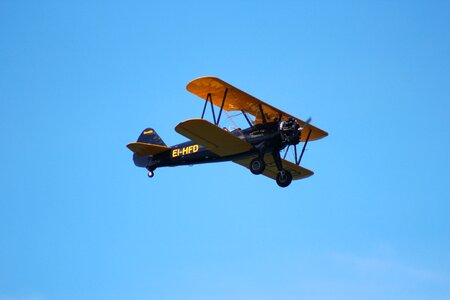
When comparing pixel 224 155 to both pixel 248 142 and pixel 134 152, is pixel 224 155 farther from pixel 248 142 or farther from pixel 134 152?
pixel 134 152

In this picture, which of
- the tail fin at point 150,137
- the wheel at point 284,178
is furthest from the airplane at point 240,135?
the tail fin at point 150,137

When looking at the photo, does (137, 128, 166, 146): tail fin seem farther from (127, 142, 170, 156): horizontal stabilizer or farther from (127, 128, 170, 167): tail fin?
(127, 142, 170, 156): horizontal stabilizer

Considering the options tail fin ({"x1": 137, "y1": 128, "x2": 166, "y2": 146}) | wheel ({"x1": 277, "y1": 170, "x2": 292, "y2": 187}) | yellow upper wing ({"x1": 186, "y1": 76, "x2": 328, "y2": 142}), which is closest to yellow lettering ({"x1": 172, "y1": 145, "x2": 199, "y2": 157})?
tail fin ({"x1": 137, "y1": 128, "x2": 166, "y2": 146})

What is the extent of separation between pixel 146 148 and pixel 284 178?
5023 millimetres

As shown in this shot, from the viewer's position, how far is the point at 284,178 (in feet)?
81.3

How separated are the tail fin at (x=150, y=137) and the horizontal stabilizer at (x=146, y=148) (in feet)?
3.29

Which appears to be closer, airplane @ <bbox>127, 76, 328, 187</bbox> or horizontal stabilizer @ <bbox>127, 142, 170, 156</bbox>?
Answer: airplane @ <bbox>127, 76, 328, 187</bbox>

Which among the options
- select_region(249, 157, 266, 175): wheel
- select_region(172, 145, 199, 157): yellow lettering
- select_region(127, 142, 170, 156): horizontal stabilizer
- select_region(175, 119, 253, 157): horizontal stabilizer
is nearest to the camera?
select_region(175, 119, 253, 157): horizontal stabilizer

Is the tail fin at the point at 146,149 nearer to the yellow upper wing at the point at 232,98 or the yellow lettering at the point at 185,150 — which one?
the yellow lettering at the point at 185,150

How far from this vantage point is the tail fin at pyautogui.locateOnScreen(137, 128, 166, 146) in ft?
91.1

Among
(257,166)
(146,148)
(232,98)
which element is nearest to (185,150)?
(146,148)

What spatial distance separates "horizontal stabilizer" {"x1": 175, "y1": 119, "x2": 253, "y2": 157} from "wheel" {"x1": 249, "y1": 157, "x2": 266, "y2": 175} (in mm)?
430

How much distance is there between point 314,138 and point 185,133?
6231 millimetres

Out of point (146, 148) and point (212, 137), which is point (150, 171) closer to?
point (146, 148)
